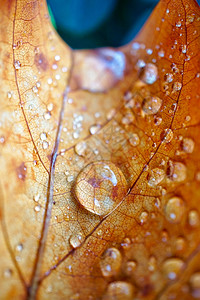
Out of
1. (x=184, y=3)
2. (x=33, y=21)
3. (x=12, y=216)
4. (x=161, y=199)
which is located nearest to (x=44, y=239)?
(x=12, y=216)

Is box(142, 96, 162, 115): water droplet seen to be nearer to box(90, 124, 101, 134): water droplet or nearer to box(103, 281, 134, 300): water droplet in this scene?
box(90, 124, 101, 134): water droplet

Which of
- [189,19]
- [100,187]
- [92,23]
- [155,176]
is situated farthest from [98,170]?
[92,23]

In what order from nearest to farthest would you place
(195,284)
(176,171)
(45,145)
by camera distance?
(195,284)
(176,171)
(45,145)

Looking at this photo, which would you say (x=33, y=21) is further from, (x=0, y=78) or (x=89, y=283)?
(x=89, y=283)

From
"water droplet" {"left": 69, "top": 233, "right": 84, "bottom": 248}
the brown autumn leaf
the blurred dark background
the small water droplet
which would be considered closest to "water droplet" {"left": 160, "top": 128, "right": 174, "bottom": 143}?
the brown autumn leaf

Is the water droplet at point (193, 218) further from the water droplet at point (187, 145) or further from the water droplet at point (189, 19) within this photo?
the water droplet at point (189, 19)


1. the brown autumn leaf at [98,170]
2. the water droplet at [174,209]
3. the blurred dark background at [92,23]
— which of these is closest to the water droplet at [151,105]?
the brown autumn leaf at [98,170]

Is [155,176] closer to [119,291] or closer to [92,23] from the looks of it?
[119,291]
